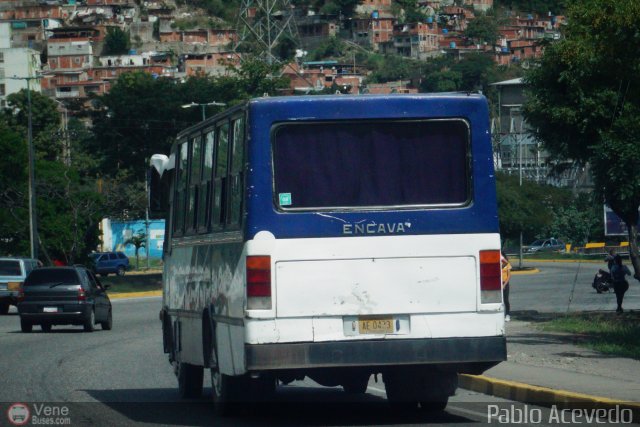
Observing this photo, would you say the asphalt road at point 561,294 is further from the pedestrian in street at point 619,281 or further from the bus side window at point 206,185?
the bus side window at point 206,185

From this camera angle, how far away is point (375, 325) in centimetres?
1368

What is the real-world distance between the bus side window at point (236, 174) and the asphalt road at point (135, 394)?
Answer: 2078 millimetres

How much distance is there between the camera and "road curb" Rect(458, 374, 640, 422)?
1472 centimetres

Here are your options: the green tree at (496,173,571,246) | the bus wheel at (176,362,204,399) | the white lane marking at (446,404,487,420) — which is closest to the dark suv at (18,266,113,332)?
the bus wheel at (176,362,204,399)

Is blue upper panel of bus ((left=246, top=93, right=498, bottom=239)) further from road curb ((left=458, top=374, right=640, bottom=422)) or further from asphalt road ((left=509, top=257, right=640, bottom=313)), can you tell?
asphalt road ((left=509, top=257, right=640, bottom=313))

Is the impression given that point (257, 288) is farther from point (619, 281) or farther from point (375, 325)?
point (619, 281)

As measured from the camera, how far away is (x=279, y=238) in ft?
44.4

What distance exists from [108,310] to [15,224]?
100ft

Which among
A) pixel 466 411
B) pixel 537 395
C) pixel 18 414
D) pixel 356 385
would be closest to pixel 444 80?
pixel 537 395

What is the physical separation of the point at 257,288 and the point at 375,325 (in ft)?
3.84

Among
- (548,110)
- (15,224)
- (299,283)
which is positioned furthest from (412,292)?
(15,224)

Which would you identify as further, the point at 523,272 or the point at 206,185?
the point at 523,272

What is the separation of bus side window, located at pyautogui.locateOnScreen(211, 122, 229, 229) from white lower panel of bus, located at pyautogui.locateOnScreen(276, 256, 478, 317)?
4.88ft

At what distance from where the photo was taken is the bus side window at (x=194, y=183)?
16.3 meters
